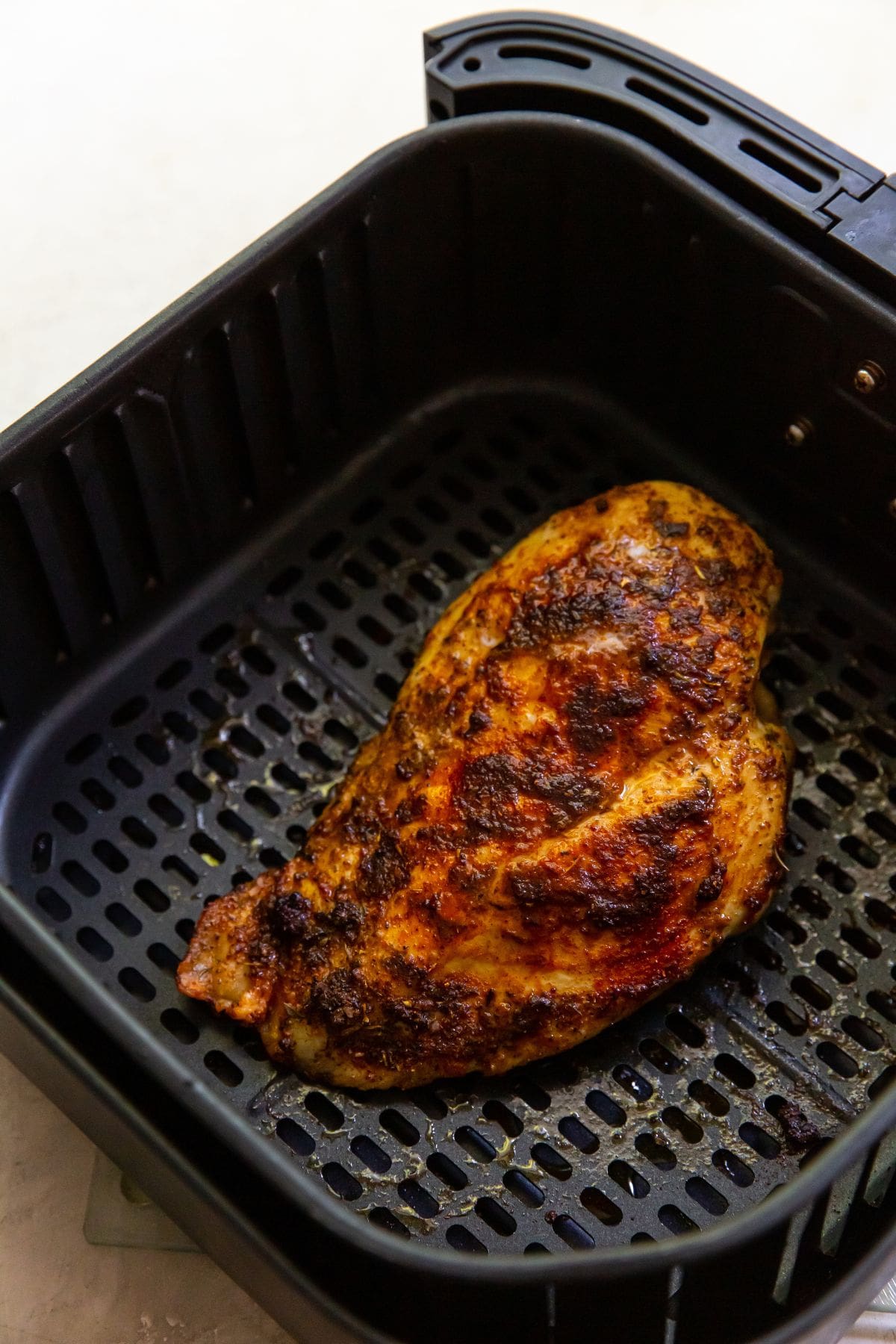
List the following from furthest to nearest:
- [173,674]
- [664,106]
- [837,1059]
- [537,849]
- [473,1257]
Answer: [173,674] → [664,106] → [837,1059] → [537,849] → [473,1257]

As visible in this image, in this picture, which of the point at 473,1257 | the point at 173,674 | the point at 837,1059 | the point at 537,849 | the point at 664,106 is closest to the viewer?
the point at 473,1257

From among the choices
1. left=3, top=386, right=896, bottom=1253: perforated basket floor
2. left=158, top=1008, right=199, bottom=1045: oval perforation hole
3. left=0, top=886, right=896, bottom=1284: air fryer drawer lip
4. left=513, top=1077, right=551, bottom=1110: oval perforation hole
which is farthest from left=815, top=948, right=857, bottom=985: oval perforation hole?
left=158, top=1008, right=199, bottom=1045: oval perforation hole

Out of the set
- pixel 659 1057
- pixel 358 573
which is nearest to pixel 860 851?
pixel 659 1057

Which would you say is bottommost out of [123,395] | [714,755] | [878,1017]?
[878,1017]

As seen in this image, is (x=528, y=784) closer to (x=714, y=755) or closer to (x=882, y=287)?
(x=714, y=755)

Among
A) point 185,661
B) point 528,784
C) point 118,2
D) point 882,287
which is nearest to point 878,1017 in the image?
point 528,784

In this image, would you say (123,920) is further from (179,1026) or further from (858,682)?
(858,682)
